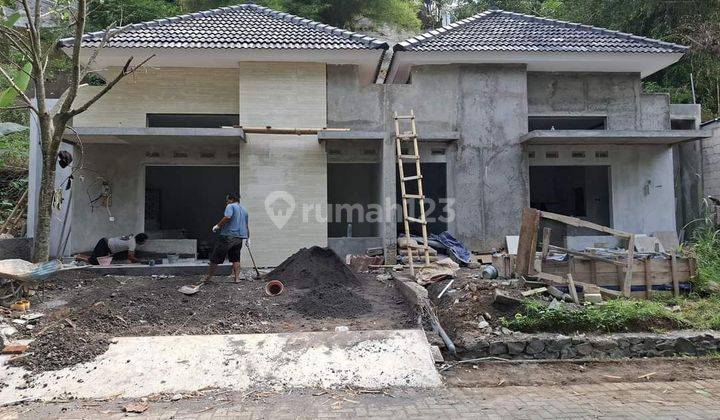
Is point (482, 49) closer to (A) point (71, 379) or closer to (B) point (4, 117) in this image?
(A) point (71, 379)

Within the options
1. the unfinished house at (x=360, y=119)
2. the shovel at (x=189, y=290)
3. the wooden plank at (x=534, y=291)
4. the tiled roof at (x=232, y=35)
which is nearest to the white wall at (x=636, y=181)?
the unfinished house at (x=360, y=119)

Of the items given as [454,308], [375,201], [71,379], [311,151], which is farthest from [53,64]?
[454,308]

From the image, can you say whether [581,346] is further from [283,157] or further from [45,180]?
[45,180]

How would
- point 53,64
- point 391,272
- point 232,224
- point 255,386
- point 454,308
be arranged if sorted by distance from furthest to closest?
point 53,64, point 391,272, point 232,224, point 454,308, point 255,386

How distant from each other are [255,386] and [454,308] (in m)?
3.07

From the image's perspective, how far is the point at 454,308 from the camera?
6.76m

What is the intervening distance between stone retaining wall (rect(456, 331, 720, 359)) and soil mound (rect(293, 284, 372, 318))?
1944 millimetres

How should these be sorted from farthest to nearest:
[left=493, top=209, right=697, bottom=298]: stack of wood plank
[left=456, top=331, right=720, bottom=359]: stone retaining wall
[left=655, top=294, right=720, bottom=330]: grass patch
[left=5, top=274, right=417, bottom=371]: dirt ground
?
[left=493, top=209, right=697, bottom=298]: stack of wood plank → [left=655, top=294, right=720, bottom=330]: grass patch → [left=456, top=331, right=720, bottom=359]: stone retaining wall → [left=5, top=274, right=417, bottom=371]: dirt ground

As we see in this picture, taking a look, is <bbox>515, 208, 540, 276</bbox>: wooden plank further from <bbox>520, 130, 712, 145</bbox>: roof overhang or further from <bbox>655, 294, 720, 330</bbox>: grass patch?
<bbox>520, 130, 712, 145</bbox>: roof overhang

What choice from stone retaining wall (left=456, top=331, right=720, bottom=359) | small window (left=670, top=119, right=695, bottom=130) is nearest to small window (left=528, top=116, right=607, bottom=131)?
small window (left=670, top=119, right=695, bottom=130)

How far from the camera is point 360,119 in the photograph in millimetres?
11727

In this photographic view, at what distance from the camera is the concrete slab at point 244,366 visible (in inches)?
193

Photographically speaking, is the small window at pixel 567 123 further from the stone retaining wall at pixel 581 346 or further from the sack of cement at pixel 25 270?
the sack of cement at pixel 25 270

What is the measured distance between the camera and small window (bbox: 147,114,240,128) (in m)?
12.0
